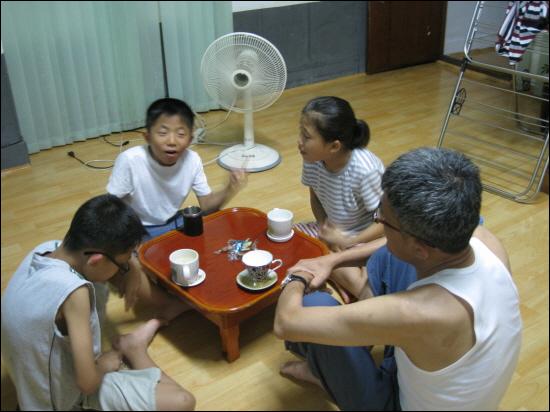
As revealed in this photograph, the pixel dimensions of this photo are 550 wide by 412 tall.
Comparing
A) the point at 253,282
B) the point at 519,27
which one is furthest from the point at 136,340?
the point at 519,27

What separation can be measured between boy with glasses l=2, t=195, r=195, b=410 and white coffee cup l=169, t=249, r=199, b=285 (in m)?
0.31

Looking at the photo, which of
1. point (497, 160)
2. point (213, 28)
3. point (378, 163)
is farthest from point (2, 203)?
point (497, 160)

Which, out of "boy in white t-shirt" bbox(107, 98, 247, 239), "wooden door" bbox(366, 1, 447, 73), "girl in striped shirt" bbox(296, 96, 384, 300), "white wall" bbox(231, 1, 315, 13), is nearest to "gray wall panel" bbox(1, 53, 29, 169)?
"boy in white t-shirt" bbox(107, 98, 247, 239)

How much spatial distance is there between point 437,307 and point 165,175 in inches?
38.8

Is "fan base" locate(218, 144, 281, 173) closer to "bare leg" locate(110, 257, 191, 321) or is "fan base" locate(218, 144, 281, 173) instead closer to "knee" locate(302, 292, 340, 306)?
"bare leg" locate(110, 257, 191, 321)

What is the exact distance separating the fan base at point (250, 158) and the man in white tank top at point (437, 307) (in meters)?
1.02

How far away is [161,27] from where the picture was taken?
0.98 meters

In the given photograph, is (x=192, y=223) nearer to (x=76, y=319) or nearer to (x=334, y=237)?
(x=334, y=237)

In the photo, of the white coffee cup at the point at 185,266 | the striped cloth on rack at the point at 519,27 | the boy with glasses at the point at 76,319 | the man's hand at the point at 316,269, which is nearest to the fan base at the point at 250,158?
the white coffee cup at the point at 185,266

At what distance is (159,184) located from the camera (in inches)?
65.5

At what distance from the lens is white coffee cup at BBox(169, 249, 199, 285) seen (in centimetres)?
143

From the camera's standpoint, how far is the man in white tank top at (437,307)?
0.88 meters

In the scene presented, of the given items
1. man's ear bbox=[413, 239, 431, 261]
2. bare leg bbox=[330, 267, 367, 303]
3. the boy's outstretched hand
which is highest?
man's ear bbox=[413, 239, 431, 261]

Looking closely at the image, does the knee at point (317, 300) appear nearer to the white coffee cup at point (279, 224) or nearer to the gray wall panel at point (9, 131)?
the white coffee cup at point (279, 224)
